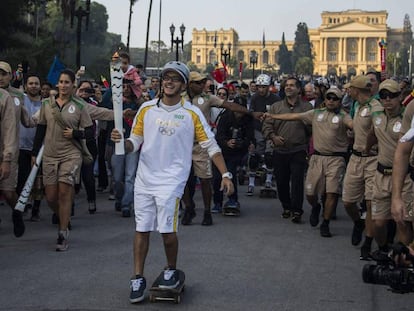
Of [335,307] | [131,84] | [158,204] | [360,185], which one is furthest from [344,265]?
[131,84]

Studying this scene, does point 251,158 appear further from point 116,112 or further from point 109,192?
point 116,112

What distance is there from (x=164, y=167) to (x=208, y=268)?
1.72 metres

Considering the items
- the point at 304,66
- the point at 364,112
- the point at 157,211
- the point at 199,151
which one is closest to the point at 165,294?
the point at 157,211

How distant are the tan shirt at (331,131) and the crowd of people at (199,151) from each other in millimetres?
13

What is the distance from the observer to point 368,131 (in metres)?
9.16

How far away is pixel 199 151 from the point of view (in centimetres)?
1118

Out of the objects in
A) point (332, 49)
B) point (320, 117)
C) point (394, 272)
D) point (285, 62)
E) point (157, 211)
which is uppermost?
point (332, 49)

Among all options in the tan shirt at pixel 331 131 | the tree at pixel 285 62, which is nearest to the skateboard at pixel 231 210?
the tan shirt at pixel 331 131

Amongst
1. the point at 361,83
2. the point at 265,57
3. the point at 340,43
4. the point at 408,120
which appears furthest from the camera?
the point at 265,57

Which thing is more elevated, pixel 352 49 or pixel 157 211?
pixel 352 49

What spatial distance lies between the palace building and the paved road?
16465 cm

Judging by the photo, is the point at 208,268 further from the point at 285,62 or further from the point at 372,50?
the point at 372,50

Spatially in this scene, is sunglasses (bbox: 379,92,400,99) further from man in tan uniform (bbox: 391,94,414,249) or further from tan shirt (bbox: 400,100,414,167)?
man in tan uniform (bbox: 391,94,414,249)

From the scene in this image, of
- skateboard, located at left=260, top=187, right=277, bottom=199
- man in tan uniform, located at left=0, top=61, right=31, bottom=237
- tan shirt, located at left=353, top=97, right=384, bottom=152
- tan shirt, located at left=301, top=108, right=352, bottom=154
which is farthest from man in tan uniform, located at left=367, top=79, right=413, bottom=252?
skateboard, located at left=260, top=187, right=277, bottom=199
